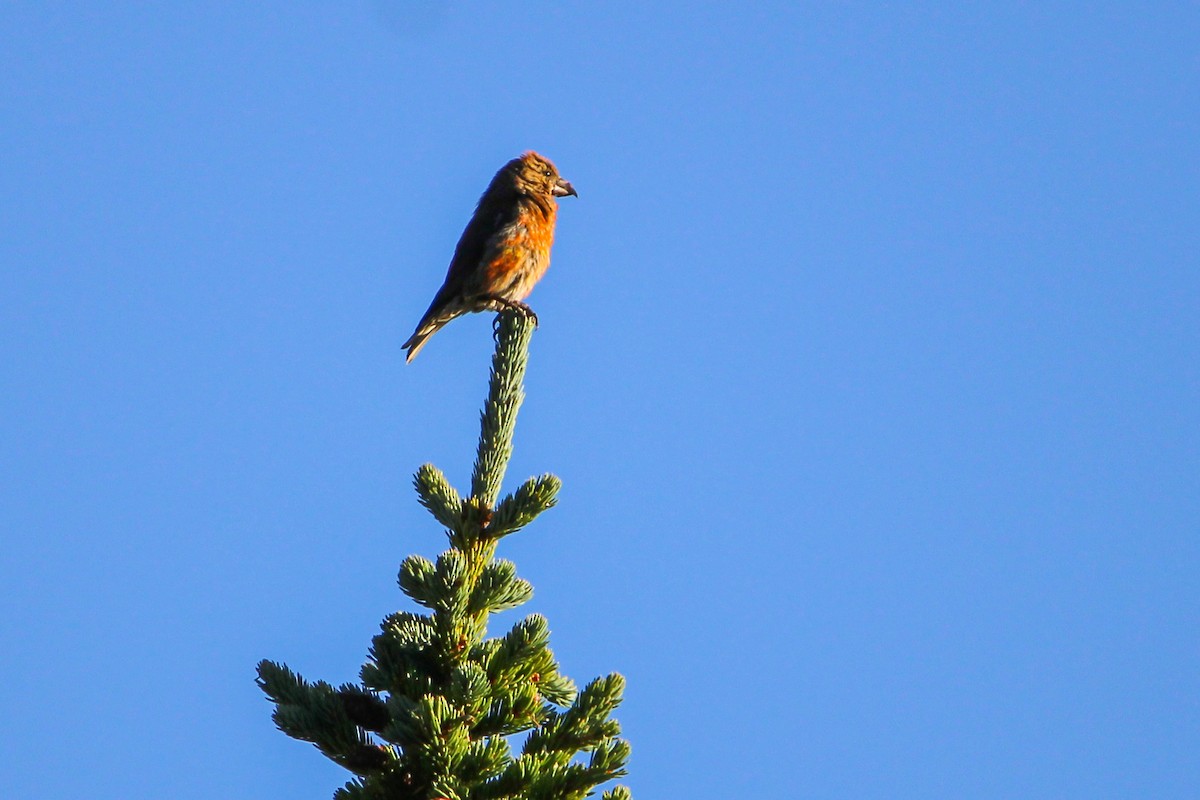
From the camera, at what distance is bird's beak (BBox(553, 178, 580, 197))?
28.8 feet

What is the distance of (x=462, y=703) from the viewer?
8.40 feet

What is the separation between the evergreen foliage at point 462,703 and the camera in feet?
8.14

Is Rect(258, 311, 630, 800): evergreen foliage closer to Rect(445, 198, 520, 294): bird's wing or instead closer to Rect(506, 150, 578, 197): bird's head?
Rect(445, 198, 520, 294): bird's wing

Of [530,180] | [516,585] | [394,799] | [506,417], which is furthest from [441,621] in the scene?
[530,180]

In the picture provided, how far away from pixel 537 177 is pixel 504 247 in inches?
34.2

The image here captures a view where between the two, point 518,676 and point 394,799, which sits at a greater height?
point 518,676

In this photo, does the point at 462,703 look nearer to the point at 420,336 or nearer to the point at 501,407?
the point at 501,407

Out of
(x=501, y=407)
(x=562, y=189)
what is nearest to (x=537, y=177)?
(x=562, y=189)

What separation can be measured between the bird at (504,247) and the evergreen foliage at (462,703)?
5357mm

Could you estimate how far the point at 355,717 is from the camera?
8.84ft

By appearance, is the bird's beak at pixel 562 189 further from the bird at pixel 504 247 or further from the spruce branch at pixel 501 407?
the spruce branch at pixel 501 407

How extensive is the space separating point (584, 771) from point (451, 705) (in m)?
0.33

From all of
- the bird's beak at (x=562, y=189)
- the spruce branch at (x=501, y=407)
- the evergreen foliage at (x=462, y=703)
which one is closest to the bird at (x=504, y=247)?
the bird's beak at (x=562, y=189)

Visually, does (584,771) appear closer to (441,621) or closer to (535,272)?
(441,621)
